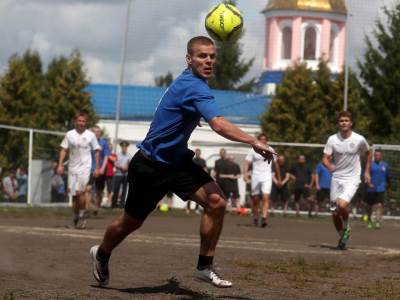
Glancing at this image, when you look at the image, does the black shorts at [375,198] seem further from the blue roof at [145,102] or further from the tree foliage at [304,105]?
the blue roof at [145,102]

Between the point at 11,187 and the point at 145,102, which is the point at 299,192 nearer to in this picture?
the point at 11,187

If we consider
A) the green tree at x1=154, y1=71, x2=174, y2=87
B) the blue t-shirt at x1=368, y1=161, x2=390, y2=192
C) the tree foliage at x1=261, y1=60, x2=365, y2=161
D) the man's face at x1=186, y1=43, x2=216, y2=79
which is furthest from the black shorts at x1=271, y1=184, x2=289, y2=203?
the green tree at x1=154, y1=71, x2=174, y2=87

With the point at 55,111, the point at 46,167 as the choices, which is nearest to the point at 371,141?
the point at 46,167

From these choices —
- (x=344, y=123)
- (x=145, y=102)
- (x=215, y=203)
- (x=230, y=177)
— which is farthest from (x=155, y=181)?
(x=145, y=102)

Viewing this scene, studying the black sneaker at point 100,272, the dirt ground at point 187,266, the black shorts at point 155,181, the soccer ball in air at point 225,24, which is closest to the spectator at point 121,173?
the dirt ground at point 187,266

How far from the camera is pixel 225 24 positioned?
10492 mm

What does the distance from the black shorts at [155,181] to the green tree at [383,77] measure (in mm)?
40686

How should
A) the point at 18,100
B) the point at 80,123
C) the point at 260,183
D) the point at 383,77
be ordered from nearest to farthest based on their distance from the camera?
1. the point at 80,123
2. the point at 260,183
3. the point at 383,77
4. the point at 18,100

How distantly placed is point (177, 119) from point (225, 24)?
5.25ft

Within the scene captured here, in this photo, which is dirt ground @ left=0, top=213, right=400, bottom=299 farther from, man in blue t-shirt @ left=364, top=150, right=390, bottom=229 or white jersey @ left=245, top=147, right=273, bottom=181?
man in blue t-shirt @ left=364, top=150, right=390, bottom=229

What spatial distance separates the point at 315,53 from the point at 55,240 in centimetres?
7074

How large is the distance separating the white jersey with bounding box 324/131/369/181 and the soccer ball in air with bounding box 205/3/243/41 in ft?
20.5

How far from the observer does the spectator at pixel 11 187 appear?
29573mm

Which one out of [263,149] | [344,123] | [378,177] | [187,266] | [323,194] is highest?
[344,123]
